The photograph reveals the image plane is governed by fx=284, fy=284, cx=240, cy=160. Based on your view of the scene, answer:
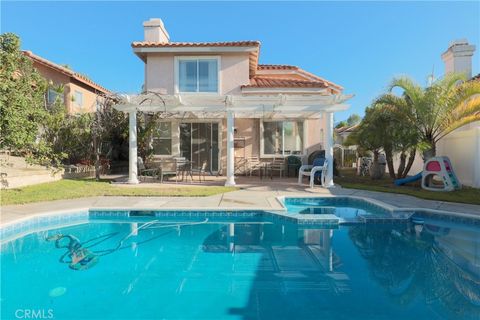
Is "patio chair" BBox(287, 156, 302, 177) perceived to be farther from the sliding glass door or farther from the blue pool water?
the blue pool water

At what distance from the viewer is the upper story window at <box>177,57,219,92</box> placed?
1606cm

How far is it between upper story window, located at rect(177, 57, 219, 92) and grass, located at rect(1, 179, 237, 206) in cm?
704

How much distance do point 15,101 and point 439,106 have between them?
50.8ft

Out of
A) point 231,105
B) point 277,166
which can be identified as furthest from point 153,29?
point 277,166

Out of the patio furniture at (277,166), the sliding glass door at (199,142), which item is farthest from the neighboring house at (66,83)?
the patio furniture at (277,166)

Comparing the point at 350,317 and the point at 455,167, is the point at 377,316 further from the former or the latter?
the point at 455,167

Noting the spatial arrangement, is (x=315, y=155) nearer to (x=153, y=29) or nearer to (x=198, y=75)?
(x=198, y=75)

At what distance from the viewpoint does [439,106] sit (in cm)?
1173

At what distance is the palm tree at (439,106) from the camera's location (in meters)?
11.6

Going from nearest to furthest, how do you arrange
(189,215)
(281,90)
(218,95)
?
(189,215)
(281,90)
(218,95)

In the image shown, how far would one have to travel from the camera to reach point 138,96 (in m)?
12.2

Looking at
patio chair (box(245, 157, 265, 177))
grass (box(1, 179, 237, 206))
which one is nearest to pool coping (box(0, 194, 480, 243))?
grass (box(1, 179, 237, 206))

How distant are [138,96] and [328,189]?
29.3 feet

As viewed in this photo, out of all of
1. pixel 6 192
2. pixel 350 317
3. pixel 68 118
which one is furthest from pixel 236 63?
pixel 350 317
